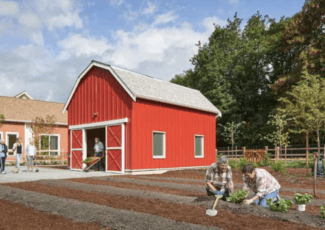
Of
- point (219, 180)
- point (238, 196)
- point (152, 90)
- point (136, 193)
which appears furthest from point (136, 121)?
point (238, 196)

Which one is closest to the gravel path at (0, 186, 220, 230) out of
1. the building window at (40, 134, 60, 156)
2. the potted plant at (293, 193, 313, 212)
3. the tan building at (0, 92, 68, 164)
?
the potted plant at (293, 193, 313, 212)

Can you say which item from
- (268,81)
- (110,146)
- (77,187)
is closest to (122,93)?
(110,146)

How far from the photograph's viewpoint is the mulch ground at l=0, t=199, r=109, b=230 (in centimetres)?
583

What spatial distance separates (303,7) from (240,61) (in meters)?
9.12

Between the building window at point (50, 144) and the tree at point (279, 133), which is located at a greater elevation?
the tree at point (279, 133)

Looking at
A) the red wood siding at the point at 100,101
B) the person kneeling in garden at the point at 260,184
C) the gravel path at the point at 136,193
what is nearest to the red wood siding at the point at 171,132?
the red wood siding at the point at 100,101

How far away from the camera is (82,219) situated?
248 inches

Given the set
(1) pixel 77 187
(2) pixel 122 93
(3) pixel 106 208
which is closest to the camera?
(3) pixel 106 208

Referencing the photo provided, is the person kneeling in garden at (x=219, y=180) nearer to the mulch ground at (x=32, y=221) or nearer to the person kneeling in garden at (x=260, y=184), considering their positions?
the person kneeling in garden at (x=260, y=184)

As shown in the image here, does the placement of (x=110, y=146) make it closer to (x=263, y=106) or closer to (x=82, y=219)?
(x=82, y=219)

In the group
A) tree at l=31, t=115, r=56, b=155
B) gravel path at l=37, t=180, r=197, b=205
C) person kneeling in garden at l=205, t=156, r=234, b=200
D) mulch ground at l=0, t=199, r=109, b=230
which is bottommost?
gravel path at l=37, t=180, r=197, b=205

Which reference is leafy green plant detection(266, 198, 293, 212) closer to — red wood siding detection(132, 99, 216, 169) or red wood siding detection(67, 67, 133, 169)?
red wood siding detection(132, 99, 216, 169)

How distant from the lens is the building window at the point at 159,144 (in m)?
18.4

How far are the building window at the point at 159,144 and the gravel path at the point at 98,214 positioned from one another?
9.75 m
